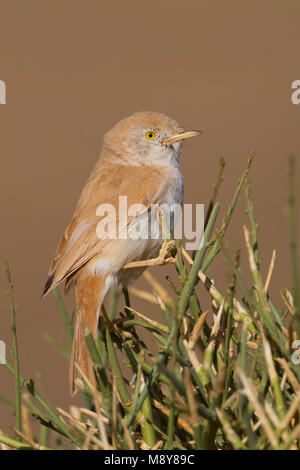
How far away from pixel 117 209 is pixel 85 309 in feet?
1.95

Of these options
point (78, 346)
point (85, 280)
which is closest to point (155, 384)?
point (78, 346)

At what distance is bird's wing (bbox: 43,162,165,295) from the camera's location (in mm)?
2820

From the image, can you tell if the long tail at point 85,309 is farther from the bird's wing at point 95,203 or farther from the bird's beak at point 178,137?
the bird's beak at point 178,137

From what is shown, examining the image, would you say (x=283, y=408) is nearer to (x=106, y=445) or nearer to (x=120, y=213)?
(x=106, y=445)

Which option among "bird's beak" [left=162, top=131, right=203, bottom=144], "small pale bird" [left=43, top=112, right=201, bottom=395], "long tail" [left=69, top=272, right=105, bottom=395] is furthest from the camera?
"bird's beak" [left=162, top=131, right=203, bottom=144]

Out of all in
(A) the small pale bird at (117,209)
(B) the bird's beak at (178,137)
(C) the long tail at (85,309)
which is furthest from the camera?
(B) the bird's beak at (178,137)

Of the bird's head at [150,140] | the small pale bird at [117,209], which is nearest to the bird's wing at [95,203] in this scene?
the small pale bird at [117,209]

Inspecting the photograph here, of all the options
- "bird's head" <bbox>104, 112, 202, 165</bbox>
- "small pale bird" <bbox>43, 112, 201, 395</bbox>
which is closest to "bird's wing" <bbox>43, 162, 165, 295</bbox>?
"small pale bird" <bbox>43, 112, 201, 395</bbox>

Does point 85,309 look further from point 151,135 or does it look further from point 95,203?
point 151,135

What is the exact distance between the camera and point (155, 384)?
47.1 inches

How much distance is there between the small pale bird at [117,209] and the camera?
274 cm

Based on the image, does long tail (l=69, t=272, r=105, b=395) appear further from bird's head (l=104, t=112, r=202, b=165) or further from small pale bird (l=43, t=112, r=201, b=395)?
bird's head (l=104, t=112, r=202, b=165)

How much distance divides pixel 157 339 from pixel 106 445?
0.40 meters

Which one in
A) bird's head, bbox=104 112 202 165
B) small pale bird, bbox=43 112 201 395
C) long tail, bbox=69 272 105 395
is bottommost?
long tail, bbox=69 272 105 395
